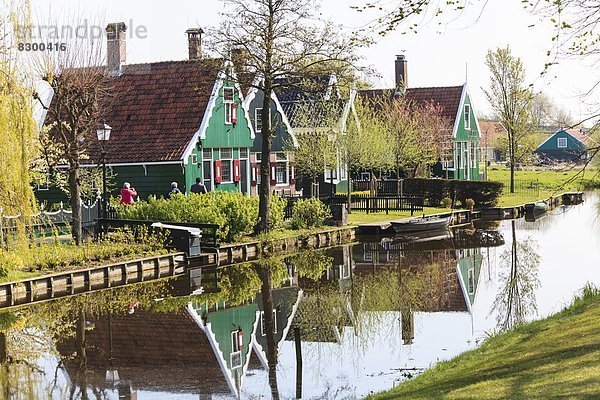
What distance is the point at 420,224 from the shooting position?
3762cm

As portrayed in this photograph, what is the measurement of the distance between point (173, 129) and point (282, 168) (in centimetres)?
867

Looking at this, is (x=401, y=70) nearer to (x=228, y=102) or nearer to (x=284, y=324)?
(x=228, y=102)

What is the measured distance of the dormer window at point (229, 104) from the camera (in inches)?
1505

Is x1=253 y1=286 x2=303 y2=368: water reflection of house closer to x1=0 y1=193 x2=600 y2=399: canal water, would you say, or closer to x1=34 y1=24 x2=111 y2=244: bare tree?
x1=0 y1=193 x2=600 y2=399: canal water

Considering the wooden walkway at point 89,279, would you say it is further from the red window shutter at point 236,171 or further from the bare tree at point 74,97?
the red window shutter at point 236,171

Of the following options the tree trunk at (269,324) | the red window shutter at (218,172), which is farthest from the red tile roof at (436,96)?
the tree trunk at (269,324)

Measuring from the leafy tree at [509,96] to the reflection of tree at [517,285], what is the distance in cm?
2438

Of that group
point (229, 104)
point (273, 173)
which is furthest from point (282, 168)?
point (229, 104)

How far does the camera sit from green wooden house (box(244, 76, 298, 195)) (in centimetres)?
4094

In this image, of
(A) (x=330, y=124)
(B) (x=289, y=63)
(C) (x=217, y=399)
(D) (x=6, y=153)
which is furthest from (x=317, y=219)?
(C) (x=217, y=399)

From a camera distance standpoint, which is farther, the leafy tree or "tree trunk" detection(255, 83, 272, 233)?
the leafy tree

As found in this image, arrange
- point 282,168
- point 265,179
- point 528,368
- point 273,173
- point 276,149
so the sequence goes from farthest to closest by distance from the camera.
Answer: point 282,168 < point 276,149 < point 273,173 < point 265,179 < point 528,368

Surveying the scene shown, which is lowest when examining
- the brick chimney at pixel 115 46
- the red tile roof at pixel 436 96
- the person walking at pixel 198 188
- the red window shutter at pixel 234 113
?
the person walking at pixel 198 188

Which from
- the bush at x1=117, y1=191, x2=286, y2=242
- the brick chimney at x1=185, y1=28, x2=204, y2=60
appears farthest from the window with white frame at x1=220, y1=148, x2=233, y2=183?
the bush at x1=117, y1=191, x2=286, y2=242
